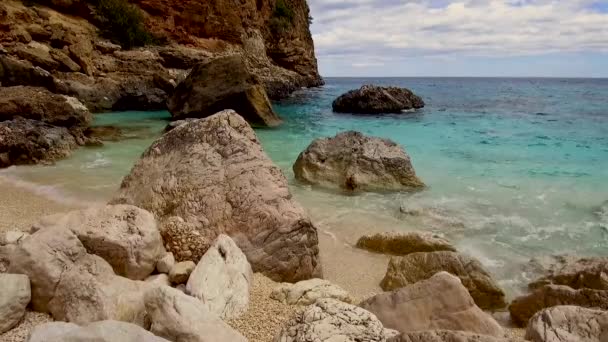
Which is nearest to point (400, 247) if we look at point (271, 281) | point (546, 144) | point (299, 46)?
point (271, 281)

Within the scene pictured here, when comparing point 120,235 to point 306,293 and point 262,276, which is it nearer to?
point 262,276

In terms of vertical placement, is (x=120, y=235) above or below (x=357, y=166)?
above

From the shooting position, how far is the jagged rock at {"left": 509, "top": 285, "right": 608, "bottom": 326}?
161 inches

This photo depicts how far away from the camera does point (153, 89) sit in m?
24.3

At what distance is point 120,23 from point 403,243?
25.7m

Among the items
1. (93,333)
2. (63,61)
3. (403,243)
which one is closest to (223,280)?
(93,333)

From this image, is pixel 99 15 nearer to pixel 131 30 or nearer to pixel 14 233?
pixel 131 30

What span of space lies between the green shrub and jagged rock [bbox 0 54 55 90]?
373 inches

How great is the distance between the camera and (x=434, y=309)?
11.3 ft

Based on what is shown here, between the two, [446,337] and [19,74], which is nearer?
[446,337]

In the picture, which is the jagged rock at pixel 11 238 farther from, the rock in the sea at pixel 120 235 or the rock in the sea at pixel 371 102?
the rock in the sea at pixel 371 102

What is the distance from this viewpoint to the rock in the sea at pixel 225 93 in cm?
1738

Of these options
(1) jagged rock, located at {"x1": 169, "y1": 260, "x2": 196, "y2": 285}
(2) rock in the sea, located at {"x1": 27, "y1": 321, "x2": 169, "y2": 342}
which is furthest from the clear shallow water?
(2) rock in the sea, located at {"x1": 27, "y1": 321, "x2": 169, "y2": 342}

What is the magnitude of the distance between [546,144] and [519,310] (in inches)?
494
